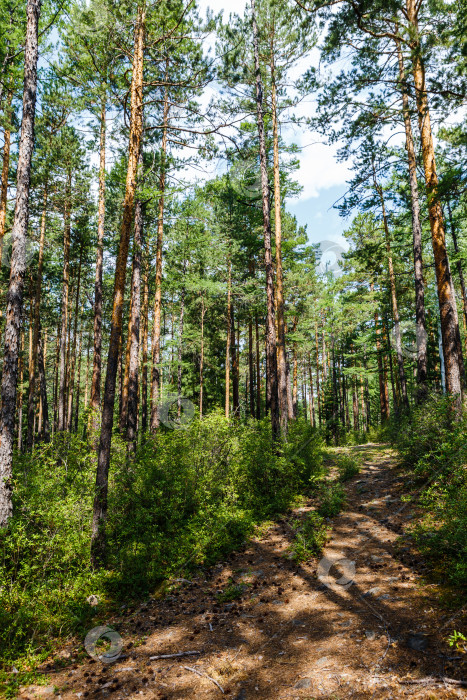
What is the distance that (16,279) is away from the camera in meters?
6.88

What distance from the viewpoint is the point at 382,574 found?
5539mm

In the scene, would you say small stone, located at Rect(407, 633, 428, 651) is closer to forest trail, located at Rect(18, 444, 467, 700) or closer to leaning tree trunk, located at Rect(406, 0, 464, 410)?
forest trail, located at Rect(18, 444, 467, 700)

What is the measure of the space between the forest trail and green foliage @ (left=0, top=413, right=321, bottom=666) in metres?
0.61

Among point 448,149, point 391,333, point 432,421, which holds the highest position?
point 448,149

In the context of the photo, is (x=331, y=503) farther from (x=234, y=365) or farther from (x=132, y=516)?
(x=234, y=365)

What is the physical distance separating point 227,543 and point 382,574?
120 inches

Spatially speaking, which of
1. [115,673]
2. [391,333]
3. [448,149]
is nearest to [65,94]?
[448,149]

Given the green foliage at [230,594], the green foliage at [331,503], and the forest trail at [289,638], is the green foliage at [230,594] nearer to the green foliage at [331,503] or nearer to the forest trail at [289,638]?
the forest trail at [289,638]

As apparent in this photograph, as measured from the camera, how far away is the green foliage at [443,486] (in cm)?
504

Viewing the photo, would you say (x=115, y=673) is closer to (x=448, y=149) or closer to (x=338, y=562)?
(x=338, y=562)

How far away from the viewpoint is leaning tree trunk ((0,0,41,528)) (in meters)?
6.37

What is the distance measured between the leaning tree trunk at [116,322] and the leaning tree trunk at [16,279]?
1.51 meters

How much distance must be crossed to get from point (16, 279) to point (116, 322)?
195 cm

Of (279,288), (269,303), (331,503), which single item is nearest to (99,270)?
(279,288)
